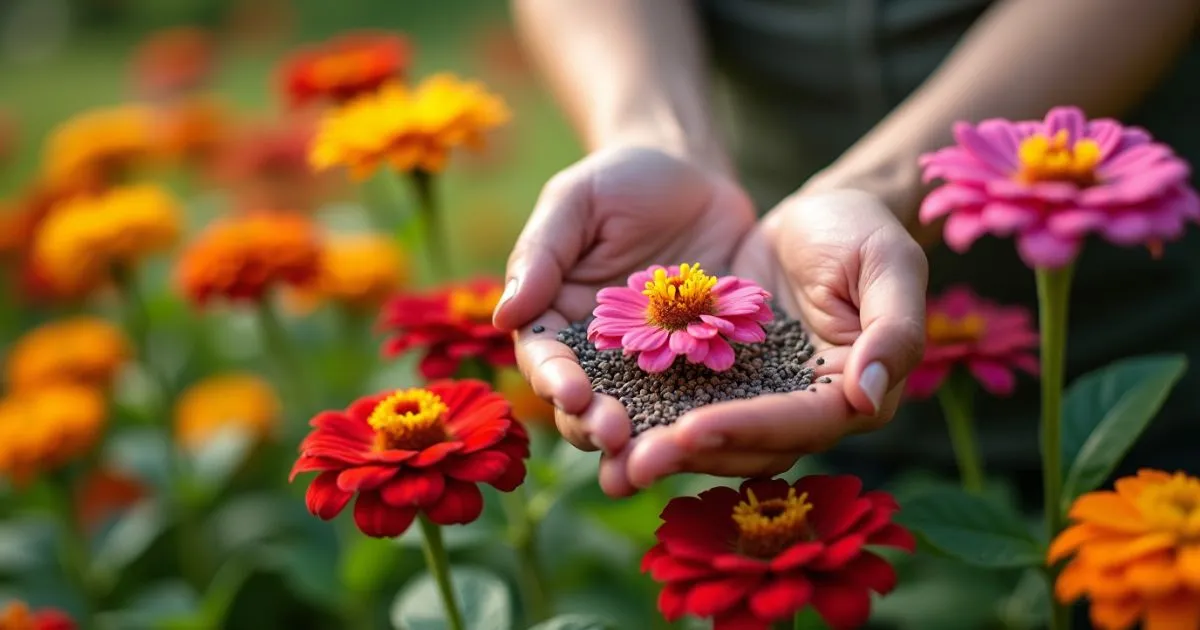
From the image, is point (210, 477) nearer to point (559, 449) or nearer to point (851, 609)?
point (559, 449)

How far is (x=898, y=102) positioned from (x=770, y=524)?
561 mm

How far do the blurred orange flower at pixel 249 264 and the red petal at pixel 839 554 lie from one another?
2.22ft

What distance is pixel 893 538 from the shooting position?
0.57 m

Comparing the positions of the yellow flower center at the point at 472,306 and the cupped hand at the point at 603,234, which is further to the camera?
the yellow flower center at the point at 472,306

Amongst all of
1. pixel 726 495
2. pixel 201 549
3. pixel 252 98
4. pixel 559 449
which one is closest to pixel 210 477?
pixel 201 549

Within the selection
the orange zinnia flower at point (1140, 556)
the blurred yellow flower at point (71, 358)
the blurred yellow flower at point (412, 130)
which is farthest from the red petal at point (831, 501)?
the blurred yellow flower at point (71, 358)

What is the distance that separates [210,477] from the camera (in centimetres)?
122

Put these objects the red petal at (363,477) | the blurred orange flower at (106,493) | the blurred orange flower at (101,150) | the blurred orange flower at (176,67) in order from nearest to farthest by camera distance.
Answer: the red petal at (363,477)
the blurred orange flower at (106,493)
the blurred orange flower at (101,150)
the blurred orange flower at (176,67)

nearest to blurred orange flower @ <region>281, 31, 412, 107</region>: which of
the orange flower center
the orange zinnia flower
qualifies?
the orange flower center

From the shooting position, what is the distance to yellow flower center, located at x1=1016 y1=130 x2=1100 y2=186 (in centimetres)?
59

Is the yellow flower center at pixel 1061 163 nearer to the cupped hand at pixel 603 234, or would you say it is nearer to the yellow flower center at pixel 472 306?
the cupped hand at pixel 603 234

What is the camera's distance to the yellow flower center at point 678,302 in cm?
68

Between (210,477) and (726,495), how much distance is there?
2.59 ft

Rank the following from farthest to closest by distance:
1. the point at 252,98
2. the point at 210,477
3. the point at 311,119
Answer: the point at 252,98, the point at 311,119, the point at 210,477
